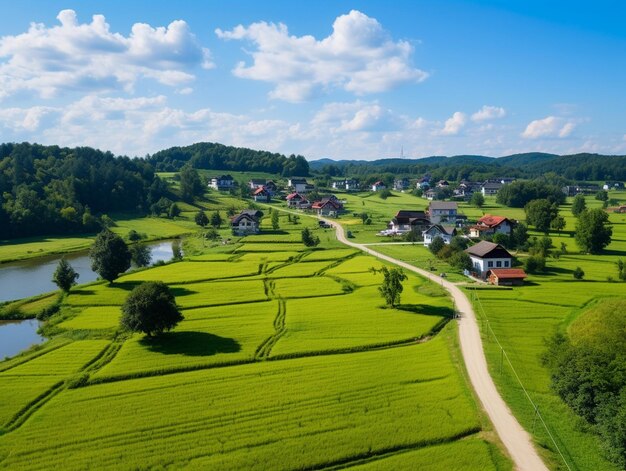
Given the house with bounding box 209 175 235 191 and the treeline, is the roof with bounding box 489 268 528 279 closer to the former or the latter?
the treeline

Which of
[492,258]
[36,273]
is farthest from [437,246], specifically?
[36,273]

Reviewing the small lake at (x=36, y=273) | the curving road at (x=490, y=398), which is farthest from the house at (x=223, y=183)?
the curving road at (x=490, y=398)

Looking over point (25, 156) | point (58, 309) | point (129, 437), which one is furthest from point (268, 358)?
point (25, 156)

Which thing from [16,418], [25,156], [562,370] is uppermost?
[25,156]

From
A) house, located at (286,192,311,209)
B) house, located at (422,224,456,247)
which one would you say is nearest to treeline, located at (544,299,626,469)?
Result: house, located at (422,224,456,247)

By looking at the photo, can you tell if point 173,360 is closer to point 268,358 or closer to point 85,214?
point 268,358

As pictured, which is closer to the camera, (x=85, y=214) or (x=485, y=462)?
(x=485, y=462)

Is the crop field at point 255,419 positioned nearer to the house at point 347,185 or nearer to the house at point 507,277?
the house at point 507,277
